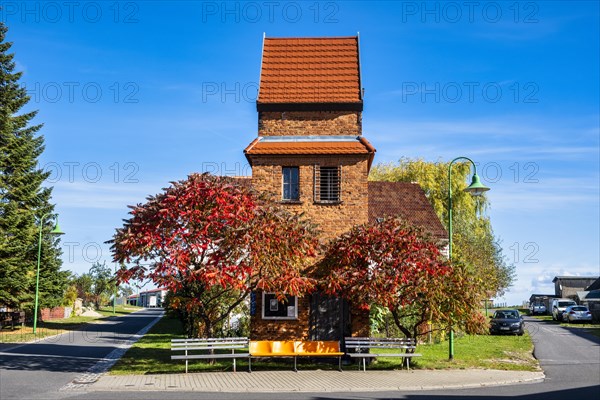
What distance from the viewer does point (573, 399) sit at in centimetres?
1327

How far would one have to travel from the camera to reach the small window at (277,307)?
2056 centimetres

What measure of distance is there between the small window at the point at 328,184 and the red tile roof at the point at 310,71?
2.47 meters

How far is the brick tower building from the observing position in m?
20.5

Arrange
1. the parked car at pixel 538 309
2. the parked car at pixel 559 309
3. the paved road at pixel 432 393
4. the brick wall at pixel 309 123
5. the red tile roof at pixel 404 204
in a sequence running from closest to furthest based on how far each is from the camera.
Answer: the paved road at pixel 432 393, the brick wall at pixel 309 123, the red tile roof at pixel 404 204, the parked car at pixel 559 309, the parked car at pixel 538 309

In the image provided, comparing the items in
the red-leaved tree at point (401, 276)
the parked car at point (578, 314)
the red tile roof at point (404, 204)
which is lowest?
the parked car at point (578, 314)

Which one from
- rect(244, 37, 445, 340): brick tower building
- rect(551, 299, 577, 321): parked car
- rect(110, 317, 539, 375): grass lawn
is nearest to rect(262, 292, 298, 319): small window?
rect(244, 37, 445, 340): brick tower building

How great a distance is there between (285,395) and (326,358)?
19.5 ft

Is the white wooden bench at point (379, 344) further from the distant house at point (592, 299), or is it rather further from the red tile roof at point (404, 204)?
the distant house at point (592, 299)

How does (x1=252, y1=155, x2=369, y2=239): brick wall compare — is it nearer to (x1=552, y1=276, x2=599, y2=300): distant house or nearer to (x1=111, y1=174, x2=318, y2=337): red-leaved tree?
(x1=111, y1=174, x2=318, y2=337): red-leaved tree

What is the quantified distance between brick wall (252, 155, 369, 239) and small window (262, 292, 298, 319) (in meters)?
2.46

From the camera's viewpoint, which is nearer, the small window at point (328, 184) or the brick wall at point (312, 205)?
the brick wall at point (312, 205)

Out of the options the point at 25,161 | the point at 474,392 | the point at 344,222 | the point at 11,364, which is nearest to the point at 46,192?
the point at 25,161

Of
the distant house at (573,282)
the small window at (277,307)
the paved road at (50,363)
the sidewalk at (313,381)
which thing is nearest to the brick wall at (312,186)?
the small window at (277,307)

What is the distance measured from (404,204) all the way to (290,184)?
1680 cm
